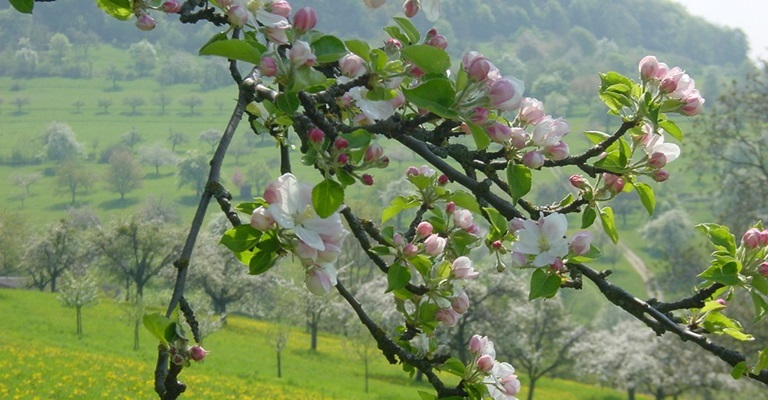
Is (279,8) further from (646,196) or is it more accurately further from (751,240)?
(751,240)

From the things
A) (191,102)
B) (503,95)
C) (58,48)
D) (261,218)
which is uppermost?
(58,48)

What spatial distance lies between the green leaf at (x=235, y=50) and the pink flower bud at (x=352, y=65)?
31cm

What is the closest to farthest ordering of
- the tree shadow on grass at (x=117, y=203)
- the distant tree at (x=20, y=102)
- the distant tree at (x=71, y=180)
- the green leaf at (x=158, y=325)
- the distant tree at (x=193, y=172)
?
the green leaf at (x=158, y=325)
the tree shadow on grass at (x=117, y=203)
the distant tree at (x=71, y=180)
the distant tree at (x=193, y=172)
the distant tree at (x=20, y=102)

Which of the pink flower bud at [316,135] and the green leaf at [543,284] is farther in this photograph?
the green leaf at [543,284]

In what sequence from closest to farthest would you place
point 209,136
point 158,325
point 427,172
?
point 158,325
point 427,172
point 209,136

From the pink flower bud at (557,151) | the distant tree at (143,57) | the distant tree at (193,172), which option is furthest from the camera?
the distant tree at (143,57)

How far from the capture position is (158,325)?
4.21 feet

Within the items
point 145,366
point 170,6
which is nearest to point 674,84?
point 170,6

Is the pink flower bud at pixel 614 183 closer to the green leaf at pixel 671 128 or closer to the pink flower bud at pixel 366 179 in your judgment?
the green leaf at pixel 671 128

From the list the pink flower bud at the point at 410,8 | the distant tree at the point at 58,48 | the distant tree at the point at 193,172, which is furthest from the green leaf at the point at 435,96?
the distant tree at the point at 58,48

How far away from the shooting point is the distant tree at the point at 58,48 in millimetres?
134000

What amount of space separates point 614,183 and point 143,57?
146m

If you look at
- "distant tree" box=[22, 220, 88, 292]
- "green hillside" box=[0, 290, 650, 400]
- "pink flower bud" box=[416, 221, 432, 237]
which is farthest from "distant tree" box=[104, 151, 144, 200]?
"pink flower bud" box=[416, 221, 432, 237]

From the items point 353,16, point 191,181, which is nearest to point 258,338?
point 191,181
